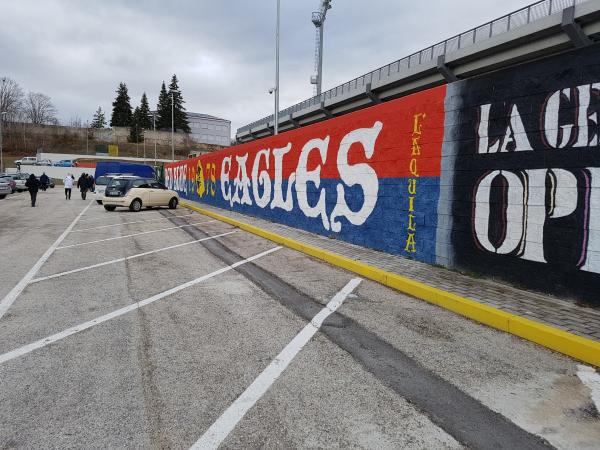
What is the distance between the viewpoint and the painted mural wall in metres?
4.98

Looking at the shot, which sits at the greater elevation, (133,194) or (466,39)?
(466,39)

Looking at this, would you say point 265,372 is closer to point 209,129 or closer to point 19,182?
point 19,182

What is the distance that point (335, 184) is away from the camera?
10492 millimetres

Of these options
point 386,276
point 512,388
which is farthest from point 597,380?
point 386,276

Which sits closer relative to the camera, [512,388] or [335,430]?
[335,430]

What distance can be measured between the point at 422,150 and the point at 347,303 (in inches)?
144

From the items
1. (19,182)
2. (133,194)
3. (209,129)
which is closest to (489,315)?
(133,194)

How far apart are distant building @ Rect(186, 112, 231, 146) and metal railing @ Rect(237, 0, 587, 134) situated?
297 ft

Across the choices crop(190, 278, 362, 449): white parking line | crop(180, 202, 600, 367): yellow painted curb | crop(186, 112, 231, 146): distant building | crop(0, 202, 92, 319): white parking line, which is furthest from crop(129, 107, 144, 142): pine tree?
crop(190, 278, 362, 449): white parking line

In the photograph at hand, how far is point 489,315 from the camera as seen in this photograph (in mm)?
4750

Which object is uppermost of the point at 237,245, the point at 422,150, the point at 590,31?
the point at 590,31

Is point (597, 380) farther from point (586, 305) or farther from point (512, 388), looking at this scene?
point (586, 305)

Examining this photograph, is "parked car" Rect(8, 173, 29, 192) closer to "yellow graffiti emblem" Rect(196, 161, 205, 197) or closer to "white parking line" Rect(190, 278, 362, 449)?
"yellow graffiti emblem" Rect(196, 161, 205, 197)

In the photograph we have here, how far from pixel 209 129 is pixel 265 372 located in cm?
12795
